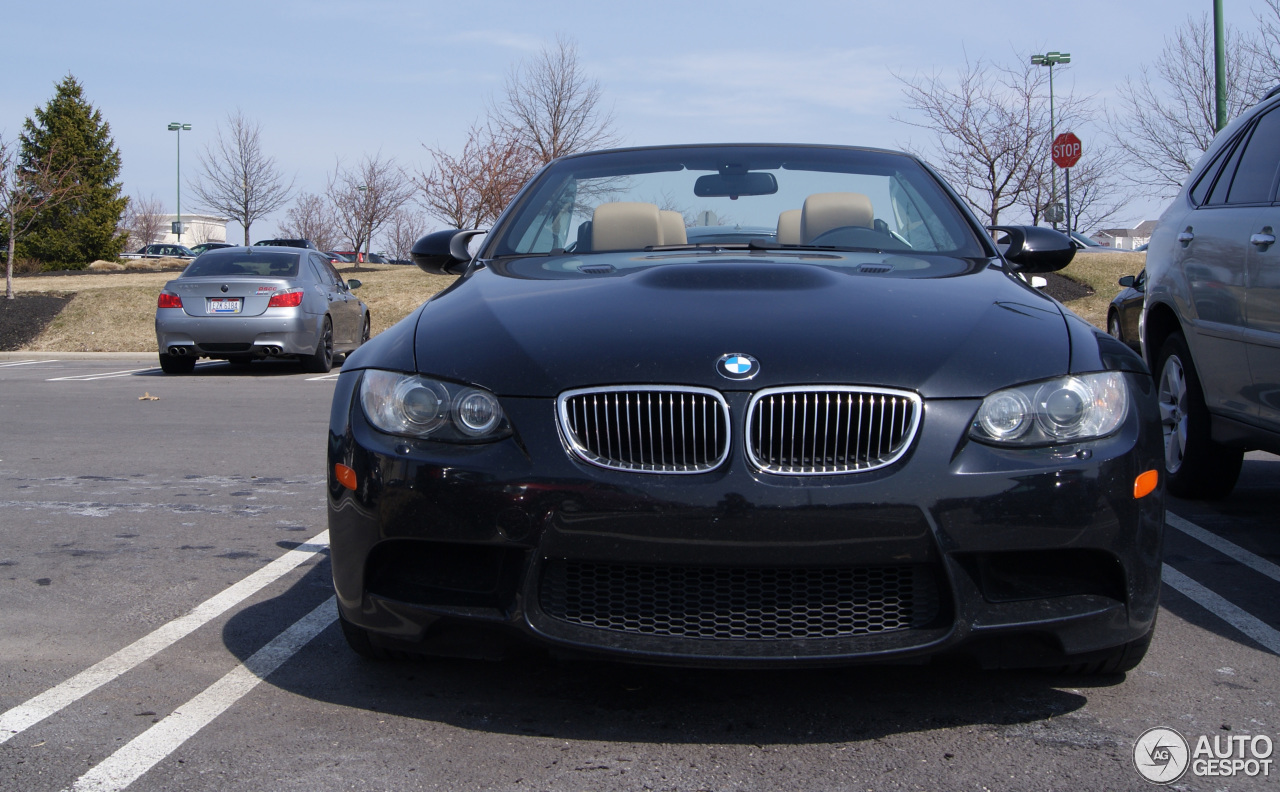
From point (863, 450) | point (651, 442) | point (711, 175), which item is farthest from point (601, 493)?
point (711, 175)

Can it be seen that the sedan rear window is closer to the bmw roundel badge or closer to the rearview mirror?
the rearview mirror

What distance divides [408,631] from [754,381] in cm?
101

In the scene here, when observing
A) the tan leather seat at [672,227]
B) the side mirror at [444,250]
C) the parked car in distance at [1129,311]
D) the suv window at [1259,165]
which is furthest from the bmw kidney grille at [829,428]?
A: the parked car in distance at [1129,311]

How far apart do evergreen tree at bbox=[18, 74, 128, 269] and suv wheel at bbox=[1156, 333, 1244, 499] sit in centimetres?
4617

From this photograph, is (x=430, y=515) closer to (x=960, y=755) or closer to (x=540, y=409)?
(x=540, y=409)

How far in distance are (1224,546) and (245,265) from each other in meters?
12.2

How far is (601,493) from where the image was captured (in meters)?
2.68

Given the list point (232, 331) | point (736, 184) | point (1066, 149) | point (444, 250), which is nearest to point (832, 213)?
point (736, 184)

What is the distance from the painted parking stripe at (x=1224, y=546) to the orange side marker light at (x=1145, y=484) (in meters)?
1.93

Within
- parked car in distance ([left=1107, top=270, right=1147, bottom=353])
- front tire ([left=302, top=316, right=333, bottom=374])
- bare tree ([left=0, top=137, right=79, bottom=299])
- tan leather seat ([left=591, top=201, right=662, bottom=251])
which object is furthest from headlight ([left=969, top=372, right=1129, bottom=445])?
bare tree ([left=0, top=137, right=79, bottom=299])

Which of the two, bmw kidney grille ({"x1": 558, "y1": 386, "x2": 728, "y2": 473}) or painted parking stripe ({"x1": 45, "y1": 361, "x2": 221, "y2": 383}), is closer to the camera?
bmw kidney grille ({"x1": 558, "y1": 386, "x2": 728, "y2": 473})

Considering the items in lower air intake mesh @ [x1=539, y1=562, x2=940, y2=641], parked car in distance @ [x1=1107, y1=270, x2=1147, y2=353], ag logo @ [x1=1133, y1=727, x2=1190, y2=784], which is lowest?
ag logo @ [x1=1133, y1=727, x2=1190, y2=784]

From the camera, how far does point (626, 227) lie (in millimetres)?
4375

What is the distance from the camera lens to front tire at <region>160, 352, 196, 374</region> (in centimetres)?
1459
